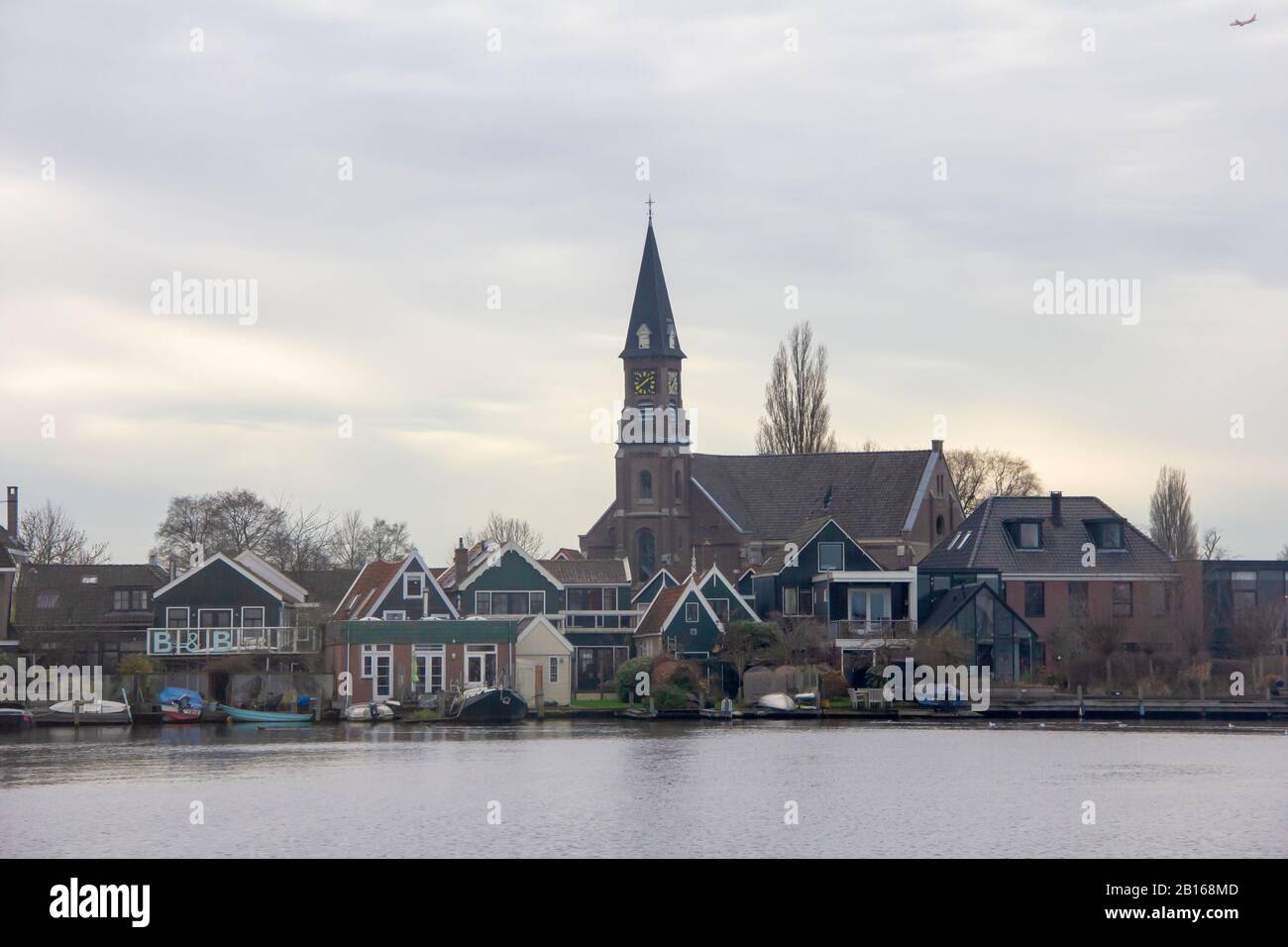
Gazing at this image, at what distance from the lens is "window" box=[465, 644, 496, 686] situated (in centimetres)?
8000

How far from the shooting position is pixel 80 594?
294 ft

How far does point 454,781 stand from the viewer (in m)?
51.4

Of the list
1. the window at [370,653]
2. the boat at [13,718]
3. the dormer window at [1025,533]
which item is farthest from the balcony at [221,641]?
the dormer window at [1025,533]

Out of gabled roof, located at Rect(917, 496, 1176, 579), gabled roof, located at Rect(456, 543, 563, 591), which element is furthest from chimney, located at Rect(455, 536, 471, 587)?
gabled roof, located at Rect(917, 496, 1176, 579)

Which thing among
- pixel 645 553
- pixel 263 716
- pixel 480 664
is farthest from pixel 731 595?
pixel 263 716

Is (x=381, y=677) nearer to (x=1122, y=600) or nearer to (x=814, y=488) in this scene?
(x=1122, y=600)

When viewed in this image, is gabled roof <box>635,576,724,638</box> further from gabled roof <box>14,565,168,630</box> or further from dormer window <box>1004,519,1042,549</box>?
gabled roof <box>14,565,168,630</box>

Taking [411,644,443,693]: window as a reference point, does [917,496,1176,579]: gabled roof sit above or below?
above

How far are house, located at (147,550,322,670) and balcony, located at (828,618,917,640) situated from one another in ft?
76.2

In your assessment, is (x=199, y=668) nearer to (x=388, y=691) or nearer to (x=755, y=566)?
(x=388, y=691)
